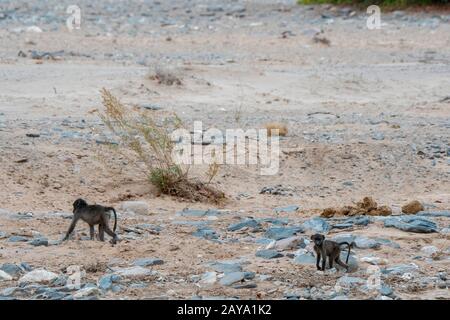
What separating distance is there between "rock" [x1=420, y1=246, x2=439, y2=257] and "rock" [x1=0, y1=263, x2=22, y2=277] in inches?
123

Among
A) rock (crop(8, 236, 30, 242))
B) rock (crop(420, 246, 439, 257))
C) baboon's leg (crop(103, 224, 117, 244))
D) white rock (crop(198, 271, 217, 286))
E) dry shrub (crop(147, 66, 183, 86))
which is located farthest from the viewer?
dry shrub (crop(147, 66, 183, 86))

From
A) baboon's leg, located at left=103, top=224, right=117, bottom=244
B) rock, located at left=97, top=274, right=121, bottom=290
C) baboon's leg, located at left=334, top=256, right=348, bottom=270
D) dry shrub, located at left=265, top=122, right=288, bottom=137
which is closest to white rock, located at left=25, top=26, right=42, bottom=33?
dry shrub, located at left=265, top=122, right=288, bottom=137

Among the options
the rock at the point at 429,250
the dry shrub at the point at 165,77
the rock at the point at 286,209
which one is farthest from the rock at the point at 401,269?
the dry shrub at the point at 165,77

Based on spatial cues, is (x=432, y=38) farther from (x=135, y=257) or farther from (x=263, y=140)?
(x=135, y=257)

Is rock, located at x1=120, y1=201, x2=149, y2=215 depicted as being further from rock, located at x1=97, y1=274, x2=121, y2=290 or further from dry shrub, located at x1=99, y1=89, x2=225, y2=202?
rock, located at x1=97, y1=274, x2=121, y2=290

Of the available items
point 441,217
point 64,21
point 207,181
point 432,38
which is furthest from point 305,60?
point 441,217

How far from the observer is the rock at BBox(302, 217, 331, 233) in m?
9.68

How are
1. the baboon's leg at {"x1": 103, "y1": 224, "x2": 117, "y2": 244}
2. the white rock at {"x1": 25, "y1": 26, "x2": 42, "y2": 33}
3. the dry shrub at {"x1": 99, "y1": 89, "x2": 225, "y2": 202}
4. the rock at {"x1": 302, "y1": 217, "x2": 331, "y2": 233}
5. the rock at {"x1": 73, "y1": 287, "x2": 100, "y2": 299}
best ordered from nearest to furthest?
the rock at {"x1": 73, "y1": 287, "x2": 100, "y2": 299}
the baboon's leg at {"x1": 103, "y1": 224, "x2": 117, "y2": 244}
the rock at {"x1": 302, "y1": 217, "x2": 331, "y2": 233}
the dry shrub at {"x1": 99, "y1": 89, "x2": 225, "y2": 202}
the white rock at {"x1": 25, "y1": 26, "x2": 42, "y2": 33}

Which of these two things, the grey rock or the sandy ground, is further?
the sandy ground

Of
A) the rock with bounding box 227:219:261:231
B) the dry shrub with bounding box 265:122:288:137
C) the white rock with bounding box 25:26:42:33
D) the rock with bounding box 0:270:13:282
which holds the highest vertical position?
the white rock with bounding box 25:26:42:33

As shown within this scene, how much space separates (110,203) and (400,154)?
389cm

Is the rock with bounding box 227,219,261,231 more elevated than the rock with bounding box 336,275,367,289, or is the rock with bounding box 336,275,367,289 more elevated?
the rock with bounding box 227,219,261,231

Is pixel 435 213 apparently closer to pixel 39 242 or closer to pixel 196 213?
pixel 196 213

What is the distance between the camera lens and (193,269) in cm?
837
